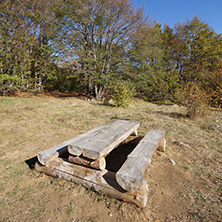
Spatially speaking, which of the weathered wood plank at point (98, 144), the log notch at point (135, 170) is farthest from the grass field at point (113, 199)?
the weathered wood plank at point (98, 144)

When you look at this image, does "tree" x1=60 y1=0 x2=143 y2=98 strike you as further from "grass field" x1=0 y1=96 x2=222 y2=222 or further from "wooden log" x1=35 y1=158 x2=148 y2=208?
"wooden log" x1=35 y1=158 x2=148 y2=208

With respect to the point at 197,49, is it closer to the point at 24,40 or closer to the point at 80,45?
the point at 80,45

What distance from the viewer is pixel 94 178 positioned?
2.02m

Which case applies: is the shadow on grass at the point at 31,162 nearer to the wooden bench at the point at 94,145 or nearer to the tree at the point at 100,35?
the wooden bench at the point at 94,145

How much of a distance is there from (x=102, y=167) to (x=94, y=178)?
18cm

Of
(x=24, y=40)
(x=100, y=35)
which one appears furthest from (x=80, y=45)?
(x=24, y=40)

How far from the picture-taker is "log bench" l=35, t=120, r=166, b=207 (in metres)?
1.73

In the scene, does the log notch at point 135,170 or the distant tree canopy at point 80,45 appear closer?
the log notch at point 135,170

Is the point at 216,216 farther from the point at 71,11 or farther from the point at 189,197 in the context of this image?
the point at 71,11

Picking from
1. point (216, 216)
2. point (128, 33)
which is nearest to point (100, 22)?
point (128, 33)

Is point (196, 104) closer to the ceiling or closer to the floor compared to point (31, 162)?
closer to the ceiling

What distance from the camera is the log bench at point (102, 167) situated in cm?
173

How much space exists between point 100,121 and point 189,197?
12.9 ft

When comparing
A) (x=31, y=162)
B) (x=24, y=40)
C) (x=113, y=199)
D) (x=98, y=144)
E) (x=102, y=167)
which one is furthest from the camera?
(x=24, y=40)
